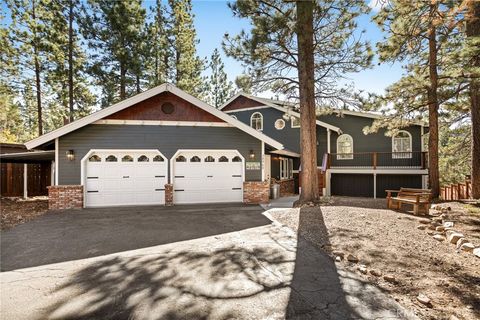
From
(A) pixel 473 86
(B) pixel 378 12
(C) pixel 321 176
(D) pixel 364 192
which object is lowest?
(D) pixel 364 192

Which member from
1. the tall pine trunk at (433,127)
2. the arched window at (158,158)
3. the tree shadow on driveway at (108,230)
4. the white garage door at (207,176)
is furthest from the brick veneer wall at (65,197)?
the tall pine trunk at (433,127)

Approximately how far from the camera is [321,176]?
1451 cm

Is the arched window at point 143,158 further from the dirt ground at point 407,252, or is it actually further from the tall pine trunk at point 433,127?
the tall pine trunk at point 433,127

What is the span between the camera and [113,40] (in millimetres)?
15258

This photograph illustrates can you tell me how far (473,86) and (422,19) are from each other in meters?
2.37

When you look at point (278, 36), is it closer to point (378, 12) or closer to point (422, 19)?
point (378, 12)

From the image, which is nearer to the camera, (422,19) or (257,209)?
(422,19)

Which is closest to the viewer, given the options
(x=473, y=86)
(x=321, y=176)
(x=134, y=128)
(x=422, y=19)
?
(x=473, y=86)

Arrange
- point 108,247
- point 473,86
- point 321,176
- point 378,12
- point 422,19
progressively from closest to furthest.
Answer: point 108,247 < point 473,86 < point 422,19 < point 378,12 < point 321,176

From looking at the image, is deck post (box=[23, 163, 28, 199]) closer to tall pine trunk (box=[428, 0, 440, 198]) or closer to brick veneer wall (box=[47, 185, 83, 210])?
brick veneer wall (box=[47, 185, 83, 210])

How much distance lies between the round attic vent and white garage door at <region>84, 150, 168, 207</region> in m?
1.75

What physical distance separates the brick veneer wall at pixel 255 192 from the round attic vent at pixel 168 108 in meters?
4.35

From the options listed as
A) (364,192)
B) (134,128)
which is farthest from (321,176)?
(134,128)

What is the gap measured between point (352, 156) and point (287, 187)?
4640 millimetres
